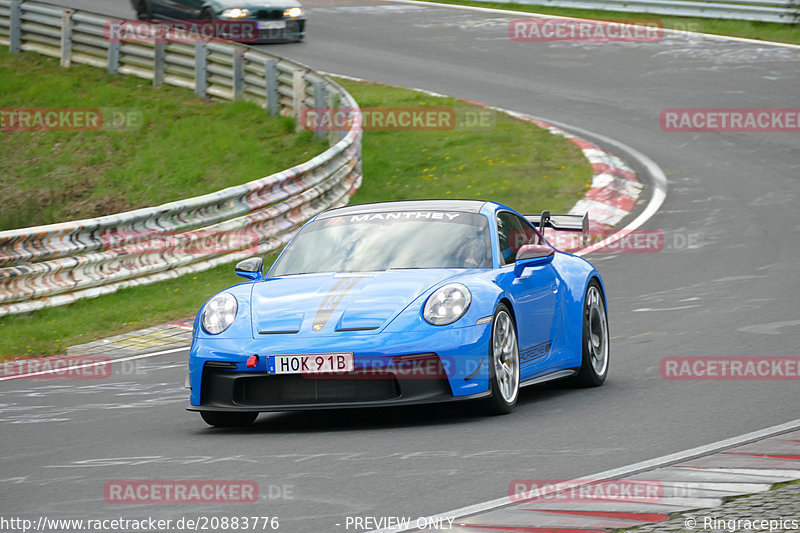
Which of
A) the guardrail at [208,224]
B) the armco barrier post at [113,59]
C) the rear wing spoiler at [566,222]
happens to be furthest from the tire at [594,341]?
the armco barrier post at [113,59]

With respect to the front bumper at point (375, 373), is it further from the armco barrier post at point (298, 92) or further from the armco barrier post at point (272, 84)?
the armco barrier post at point (272, 84)

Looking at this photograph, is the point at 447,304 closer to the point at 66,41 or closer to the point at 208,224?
the point at 208,224

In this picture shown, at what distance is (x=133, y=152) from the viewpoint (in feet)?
68.7

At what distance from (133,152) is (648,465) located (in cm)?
1619

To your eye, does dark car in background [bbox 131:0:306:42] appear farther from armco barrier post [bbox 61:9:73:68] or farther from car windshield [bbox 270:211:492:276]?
car windshield [bbox 270:211:492:276]

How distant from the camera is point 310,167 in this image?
16.2 m

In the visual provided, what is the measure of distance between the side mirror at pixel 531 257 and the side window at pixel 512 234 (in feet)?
0.46

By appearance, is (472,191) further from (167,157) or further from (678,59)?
(678,59)

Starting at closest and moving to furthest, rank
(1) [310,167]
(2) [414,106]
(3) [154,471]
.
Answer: (3) [154,471]
(1) [310,167]
(2) [414,106]

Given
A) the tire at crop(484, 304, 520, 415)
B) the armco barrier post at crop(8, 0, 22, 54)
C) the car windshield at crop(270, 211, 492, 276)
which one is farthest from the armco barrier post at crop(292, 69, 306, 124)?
the tire at crop(484, 304, 520, 415)

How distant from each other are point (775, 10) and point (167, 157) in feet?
48.6

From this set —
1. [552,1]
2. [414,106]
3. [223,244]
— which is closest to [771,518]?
[223,244]

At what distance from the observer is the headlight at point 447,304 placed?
23.8ft

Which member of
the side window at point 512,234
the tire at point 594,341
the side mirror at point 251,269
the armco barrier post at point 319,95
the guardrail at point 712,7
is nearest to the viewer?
the side mirror at point 251,269
